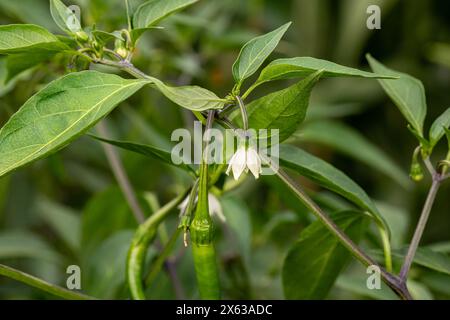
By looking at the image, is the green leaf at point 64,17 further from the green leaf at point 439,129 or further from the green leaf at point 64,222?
the green leaf at point 64,222

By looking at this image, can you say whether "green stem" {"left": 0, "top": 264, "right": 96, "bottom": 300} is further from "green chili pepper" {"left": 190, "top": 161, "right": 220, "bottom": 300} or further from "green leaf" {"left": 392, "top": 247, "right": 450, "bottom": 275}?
"green leaf" {"left": 392, "top": 247, "right": 450, "bottom": 275}

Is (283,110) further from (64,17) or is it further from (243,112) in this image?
(64,17)

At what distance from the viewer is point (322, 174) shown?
0.50 m

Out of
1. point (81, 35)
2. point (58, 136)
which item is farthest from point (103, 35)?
point (58, 136)

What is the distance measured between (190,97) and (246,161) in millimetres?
60

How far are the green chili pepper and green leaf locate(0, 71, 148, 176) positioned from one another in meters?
0.08

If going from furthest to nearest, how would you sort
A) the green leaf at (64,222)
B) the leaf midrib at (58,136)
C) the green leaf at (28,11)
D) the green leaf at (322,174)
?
the green leaf at (64,222)
the green leaf at (28,11)
the green leaf at (322,174)
the leaf midrib at (58,136)

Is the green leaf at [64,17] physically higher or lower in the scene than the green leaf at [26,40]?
higher

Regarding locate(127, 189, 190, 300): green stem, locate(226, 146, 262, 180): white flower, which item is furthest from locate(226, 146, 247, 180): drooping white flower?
locate(127, 189, 190, 300): green stem

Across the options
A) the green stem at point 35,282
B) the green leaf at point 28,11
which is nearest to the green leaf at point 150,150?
the green stem at point 35,282

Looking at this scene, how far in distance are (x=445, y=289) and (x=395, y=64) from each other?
851 mm

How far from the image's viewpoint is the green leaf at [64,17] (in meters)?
0.51

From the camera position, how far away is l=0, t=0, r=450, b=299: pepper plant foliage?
42cm

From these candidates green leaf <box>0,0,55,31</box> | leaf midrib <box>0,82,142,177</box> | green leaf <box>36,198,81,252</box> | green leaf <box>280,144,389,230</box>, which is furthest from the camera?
green leaf <box>36,198,81,252</box>
